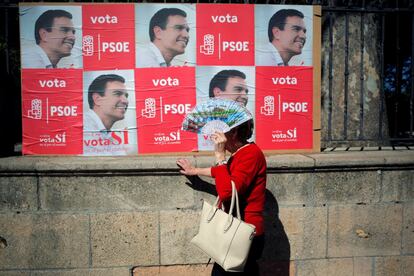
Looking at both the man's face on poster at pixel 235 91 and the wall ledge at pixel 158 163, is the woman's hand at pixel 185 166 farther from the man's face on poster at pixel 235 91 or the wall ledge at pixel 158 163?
the man's face on poster at pixel 235 91

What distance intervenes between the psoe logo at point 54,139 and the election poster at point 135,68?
1 cm

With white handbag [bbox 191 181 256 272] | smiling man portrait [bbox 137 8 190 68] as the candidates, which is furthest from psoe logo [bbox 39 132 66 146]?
white handbag [bbox 191 181 256 272]

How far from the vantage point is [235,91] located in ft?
13.0

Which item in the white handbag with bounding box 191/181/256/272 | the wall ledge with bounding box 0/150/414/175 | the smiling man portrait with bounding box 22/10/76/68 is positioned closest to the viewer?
the white handbag with bounding box 191/181/256/272

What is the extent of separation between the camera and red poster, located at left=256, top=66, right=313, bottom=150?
4.01 meters

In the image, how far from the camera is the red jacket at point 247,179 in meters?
2.81

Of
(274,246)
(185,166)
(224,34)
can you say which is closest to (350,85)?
(224,34)

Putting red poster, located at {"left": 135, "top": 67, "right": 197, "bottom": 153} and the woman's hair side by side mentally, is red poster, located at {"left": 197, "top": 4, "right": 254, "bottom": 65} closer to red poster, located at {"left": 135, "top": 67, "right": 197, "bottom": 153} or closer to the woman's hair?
red poster, located at {"left": 135, "top": 67, "right": 197, "bottom": 153}

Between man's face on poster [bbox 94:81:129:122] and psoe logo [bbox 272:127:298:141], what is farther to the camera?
psoe logo [bbox 272:127:298:141]

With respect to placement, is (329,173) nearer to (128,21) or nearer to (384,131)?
(384,131)

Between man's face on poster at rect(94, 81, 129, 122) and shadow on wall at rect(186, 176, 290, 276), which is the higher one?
man's face on poster at rect(94, 81, 129, 122)

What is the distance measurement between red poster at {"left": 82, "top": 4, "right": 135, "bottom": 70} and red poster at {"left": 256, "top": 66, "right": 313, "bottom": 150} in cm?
146

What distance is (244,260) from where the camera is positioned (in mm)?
2809

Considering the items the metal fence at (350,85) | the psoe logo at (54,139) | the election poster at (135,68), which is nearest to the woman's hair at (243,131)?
the election poster at (135,68)
